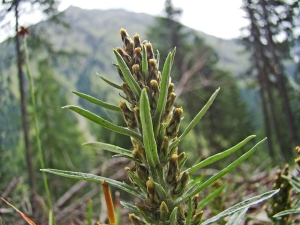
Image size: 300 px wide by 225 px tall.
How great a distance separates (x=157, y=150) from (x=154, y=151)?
8cm

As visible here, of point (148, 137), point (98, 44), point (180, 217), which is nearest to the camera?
point (148, 137)

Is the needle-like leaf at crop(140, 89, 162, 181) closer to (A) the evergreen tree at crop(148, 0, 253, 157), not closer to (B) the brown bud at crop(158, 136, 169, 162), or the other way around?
(B) the brown bud at crop(158, 136, 169, 162)

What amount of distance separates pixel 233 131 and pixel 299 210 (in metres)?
27.0

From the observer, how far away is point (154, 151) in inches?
31.1

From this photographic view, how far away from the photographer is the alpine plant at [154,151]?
80 cm

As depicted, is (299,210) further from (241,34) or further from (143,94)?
(241,34)

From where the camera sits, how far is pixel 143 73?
0.89 metres

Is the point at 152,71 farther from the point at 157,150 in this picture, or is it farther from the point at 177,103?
the point at 177,103

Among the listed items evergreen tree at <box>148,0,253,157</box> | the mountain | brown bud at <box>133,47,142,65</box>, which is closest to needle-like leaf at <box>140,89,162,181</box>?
brown bud at <box>133,47,142,65</box>

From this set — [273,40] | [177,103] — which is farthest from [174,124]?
[177,103]

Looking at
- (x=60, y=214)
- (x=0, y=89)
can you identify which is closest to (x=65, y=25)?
(x=0, y=89)

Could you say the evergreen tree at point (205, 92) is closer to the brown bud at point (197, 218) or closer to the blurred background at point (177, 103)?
the blurred background at point (177, 103)

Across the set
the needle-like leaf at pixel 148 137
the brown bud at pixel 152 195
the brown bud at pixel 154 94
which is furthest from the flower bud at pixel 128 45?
the brown bud at pixel 152 195

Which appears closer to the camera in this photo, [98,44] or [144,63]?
[144,63]
